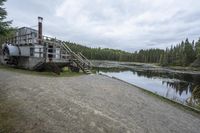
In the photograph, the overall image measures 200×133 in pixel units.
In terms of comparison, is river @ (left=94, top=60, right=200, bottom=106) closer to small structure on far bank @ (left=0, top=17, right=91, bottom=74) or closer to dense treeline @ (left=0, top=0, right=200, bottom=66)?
small structure on far bank @ (left=0, top=17, right=91, bottom=74)

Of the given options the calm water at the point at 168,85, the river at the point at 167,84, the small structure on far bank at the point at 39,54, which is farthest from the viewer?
the calm water at the point at 168,85

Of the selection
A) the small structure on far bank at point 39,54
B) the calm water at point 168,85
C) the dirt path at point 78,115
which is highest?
the small structure on far bank at point 39,54

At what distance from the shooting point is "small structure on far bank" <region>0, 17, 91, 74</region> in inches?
546

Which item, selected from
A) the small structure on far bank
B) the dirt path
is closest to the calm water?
the dirt path

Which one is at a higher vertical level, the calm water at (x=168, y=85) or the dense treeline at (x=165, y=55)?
the dense treeline at (x=165, y=55)

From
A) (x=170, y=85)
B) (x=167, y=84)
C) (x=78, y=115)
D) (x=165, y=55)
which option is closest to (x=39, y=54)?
(x=78, y=115)

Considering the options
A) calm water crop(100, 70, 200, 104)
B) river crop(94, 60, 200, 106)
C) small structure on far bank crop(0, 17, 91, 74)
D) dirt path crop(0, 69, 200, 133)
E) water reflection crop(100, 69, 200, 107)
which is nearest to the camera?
dirt path crop(0, 69, 200, 133)

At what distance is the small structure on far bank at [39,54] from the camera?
45.5ft

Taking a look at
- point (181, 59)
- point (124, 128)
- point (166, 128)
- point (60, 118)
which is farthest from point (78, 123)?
point (181, 59)

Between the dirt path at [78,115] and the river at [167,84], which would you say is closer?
the dirt path at [78,115]

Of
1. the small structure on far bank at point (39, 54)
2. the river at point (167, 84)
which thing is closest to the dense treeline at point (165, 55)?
the small structure on far bank at point (39, 54)

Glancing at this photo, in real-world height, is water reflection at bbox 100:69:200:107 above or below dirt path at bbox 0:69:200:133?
below

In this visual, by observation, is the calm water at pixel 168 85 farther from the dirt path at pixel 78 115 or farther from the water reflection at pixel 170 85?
the dirt path at pixel 78 115

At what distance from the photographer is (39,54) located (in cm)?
1426
